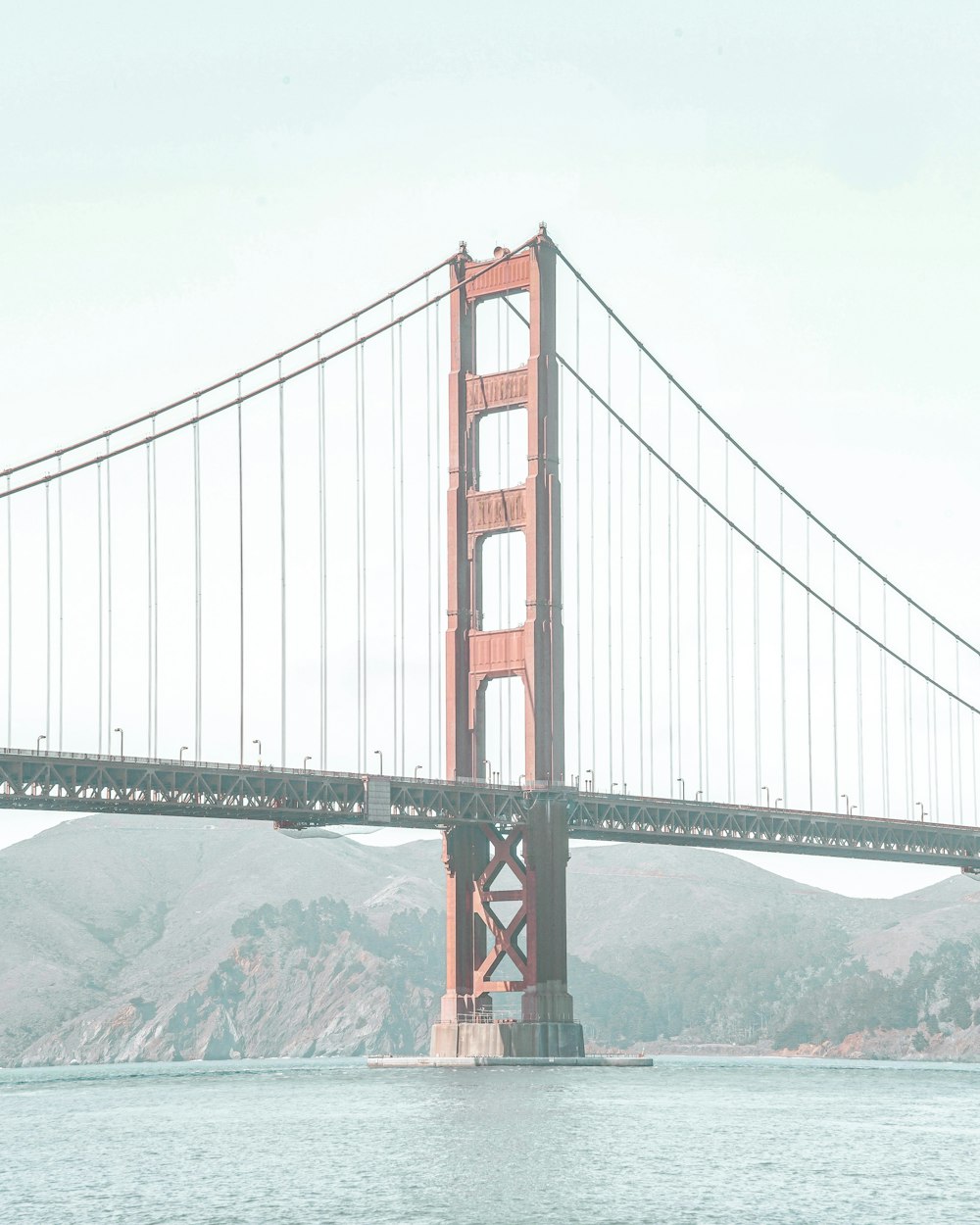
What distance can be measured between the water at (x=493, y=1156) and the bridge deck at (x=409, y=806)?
1151 cm

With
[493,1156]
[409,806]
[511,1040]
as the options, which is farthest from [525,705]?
[493,1156]

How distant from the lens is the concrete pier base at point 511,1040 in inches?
4126

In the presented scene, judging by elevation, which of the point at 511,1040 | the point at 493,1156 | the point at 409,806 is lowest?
the point at 493,1156

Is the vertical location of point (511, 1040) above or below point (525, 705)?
below

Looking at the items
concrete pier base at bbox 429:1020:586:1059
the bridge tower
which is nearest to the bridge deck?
the bridge tower

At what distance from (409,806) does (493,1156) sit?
131 ft

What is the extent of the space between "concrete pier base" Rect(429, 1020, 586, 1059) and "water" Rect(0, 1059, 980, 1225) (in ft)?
8.36

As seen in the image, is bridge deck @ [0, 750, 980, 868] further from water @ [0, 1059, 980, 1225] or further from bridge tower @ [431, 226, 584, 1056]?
water @ [0, 1059, 980, 1225]

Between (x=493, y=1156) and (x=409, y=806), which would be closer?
(x=493, y=1156)

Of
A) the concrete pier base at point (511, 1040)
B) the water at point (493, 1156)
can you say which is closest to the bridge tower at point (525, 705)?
the concrete pier base at point (511, 1040)

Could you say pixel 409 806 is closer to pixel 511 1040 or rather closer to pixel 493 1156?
pixel 511 1040

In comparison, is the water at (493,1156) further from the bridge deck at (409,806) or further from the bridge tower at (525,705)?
the bridge deck at (409,806)

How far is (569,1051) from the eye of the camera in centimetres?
10631

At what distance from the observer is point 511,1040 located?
105 m
